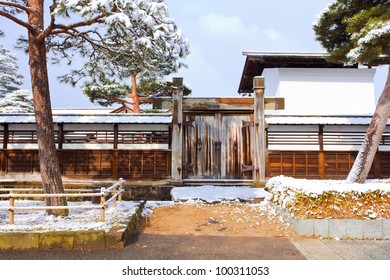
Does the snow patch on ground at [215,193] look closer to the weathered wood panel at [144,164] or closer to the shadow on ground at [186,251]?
the weathered wood panel at [144,164]

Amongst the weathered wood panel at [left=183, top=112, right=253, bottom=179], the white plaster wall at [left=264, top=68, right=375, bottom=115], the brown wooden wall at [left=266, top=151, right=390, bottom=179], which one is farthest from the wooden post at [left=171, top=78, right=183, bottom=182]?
the white plaster wall at [left=264, top=68, right=375, bottom=115]

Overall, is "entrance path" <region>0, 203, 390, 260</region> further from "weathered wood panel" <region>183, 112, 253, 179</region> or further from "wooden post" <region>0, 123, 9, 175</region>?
"wooden post" <region>0, 123, 9, 175</region>

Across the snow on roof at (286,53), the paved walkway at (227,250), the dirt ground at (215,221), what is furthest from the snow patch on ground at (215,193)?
the snow on roof at (286,53)

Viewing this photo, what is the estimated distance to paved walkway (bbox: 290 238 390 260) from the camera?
4273 millimetres

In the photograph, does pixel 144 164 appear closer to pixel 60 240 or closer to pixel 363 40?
pixel 60 240

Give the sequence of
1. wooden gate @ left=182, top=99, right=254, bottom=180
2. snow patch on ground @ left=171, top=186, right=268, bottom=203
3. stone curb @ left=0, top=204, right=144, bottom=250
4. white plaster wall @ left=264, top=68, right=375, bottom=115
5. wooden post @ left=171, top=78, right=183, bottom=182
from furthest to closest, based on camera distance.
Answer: white plaster wall @ left=264, top=68, right=375, bottom=115 → wooden gate @ left=182, top=99, right=254, bottom=180 → wooden post @ left=171, top=78, right=183, bottom=182 → snow patch on ground @ left=171, top=186, right=268, bottom=203 → stone curb @ left=0, top=204, right=144, bottom=250

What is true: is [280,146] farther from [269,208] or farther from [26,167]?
[26,167]

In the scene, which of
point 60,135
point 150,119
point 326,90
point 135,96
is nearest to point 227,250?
point 150,119

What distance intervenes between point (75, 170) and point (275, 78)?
11.2m

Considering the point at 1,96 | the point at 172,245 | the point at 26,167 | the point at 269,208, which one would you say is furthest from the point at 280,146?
the point at 1,96

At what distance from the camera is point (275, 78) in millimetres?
14359

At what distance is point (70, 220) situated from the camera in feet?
17.7

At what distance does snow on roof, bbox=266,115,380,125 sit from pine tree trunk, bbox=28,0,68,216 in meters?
7.12

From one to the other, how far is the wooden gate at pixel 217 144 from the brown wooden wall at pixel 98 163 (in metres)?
1.04
